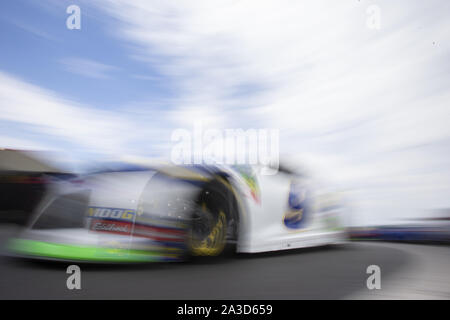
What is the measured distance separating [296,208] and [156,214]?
1.92 metres

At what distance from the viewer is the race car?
389 centimetres

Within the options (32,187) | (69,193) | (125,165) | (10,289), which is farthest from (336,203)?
(32,187)

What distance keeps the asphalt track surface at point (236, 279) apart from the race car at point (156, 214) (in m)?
0.17

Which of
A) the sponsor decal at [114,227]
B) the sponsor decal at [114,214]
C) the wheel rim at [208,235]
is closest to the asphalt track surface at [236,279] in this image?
the wheel rim at [208,235]

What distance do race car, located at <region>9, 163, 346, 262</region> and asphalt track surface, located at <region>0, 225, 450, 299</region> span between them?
171 millimetres

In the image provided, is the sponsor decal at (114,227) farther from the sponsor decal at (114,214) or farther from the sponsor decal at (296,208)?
the sponsor decal at (296,208)

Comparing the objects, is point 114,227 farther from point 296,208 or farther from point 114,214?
point 296,208

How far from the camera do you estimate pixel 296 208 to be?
5297mm

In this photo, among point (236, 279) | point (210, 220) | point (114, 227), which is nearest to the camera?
point (236, 279)

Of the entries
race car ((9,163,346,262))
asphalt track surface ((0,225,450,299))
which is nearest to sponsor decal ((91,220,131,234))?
race car ((9,163,346,262))

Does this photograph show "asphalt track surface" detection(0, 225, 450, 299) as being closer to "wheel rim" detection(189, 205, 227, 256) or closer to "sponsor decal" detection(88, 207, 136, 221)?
"wheel rim" detection(189, 205, 227, 256)

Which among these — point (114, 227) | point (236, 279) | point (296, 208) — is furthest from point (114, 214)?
point (296, 208)

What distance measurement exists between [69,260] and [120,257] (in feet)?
1.38
